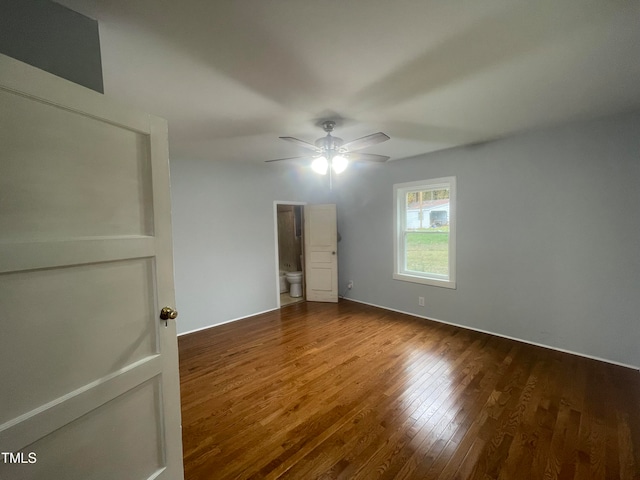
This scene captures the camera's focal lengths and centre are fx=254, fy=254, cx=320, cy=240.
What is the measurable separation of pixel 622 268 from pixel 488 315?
50.6 inches

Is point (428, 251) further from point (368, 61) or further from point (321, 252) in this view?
point (368, 61)

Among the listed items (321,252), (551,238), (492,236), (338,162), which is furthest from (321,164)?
(551,238)

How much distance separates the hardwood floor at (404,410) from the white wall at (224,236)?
728mm

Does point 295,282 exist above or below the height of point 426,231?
below

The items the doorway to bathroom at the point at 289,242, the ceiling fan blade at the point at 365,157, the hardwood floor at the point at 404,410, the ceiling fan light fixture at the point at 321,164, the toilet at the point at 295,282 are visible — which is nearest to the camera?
the hardwood floor at the point at 404,410

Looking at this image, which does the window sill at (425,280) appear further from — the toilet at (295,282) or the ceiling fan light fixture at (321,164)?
the ceiling fan light fixture at (321,164)

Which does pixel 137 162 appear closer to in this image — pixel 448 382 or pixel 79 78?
pixel 79 78

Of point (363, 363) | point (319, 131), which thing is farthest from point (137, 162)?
point (363, 363)

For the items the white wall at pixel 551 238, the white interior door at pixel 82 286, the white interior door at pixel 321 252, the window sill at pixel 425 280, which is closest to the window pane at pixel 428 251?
the window sill at pixel 425 280

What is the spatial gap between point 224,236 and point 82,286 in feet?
9.74

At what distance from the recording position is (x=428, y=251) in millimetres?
3781

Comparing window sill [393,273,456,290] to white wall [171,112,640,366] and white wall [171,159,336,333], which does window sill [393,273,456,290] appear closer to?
white wall [171,112,640,366]

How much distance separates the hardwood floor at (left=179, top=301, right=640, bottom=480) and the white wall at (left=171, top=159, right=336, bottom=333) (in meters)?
0.73

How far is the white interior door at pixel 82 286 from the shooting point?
75 cm
